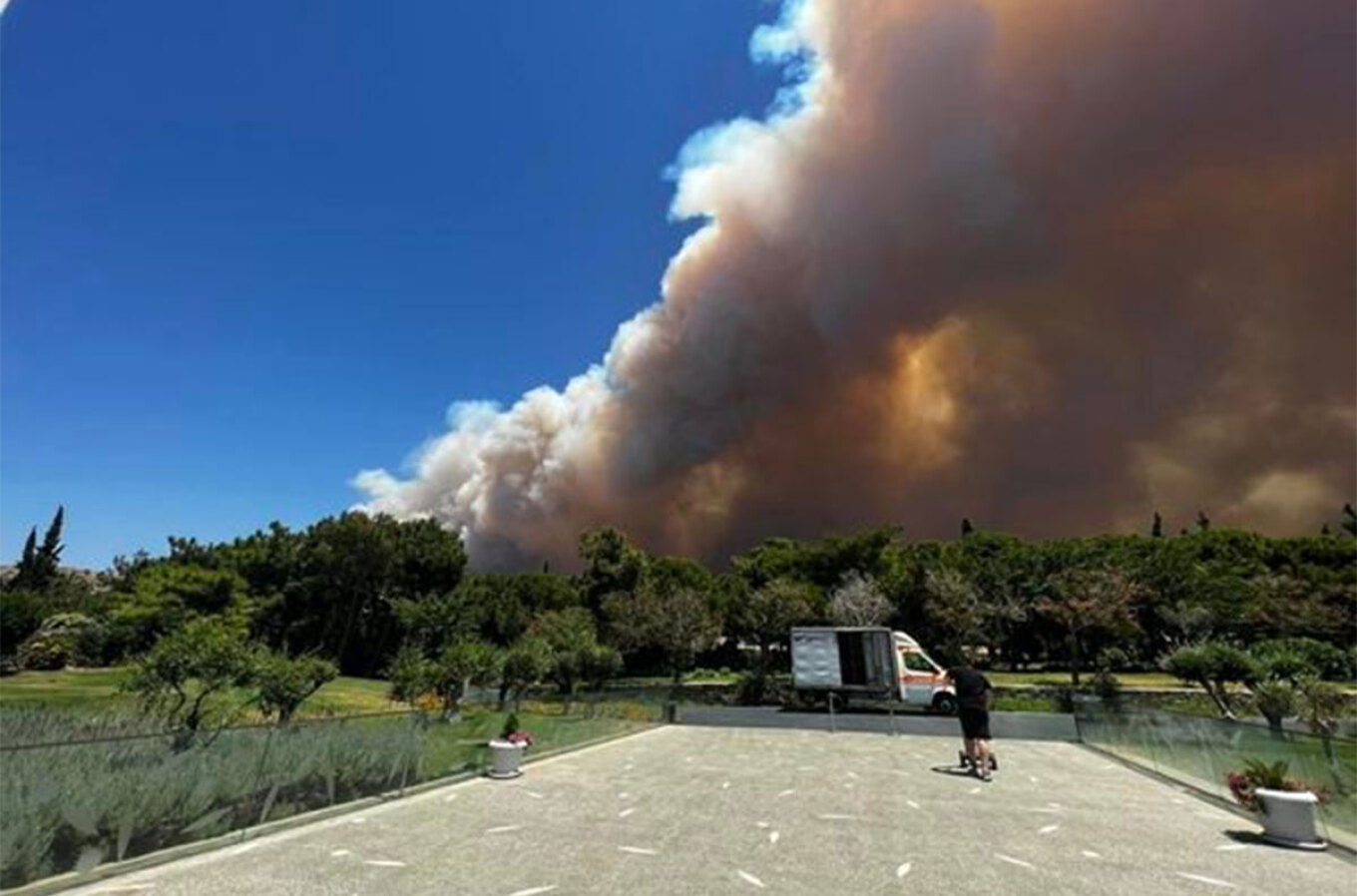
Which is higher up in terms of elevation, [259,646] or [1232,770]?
[259,646]

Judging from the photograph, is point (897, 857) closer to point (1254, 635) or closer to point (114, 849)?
point (114, 849)

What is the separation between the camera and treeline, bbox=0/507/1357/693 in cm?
4169

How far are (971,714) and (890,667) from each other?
13.7m

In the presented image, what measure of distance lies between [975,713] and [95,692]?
3496 centimetres

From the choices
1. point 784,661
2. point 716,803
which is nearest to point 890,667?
point 716,803

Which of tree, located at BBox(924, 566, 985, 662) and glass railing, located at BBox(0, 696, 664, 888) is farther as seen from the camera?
tree, located at BBox(924, 566, 985, 662)

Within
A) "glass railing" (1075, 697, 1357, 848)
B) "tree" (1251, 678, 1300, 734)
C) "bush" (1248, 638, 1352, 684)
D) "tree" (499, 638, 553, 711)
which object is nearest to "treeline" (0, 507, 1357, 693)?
"tree" (499, 638, 553, 711)

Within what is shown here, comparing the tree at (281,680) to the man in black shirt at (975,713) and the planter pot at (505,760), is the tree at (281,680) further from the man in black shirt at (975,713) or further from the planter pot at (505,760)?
the man in black shirt at (975,713)

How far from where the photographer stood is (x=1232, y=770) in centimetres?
1073

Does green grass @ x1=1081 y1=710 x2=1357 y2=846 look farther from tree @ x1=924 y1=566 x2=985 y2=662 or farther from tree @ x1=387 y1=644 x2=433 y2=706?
tree @ x1=924 y1=566 x2=985 y2=662

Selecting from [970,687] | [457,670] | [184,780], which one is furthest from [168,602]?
[970,687]

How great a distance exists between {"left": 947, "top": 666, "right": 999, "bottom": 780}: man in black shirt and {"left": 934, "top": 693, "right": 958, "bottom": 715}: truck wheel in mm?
13269

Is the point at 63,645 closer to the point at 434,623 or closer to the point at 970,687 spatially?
the point at 434,623

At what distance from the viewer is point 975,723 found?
13.1 m
